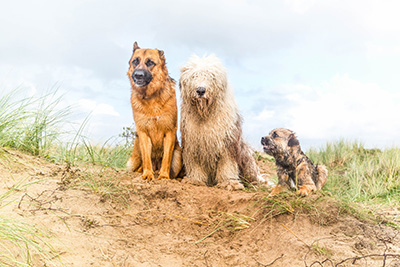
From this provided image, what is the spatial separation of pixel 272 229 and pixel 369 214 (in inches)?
57.5

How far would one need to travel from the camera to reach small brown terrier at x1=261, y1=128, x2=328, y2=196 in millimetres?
4801

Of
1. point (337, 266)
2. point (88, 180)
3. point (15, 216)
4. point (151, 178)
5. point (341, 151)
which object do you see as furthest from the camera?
point (341, 151)

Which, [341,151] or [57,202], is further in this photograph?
[341,151]

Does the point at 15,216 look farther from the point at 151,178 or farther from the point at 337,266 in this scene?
the point at 337,266

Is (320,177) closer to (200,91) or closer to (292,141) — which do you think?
(292,141)

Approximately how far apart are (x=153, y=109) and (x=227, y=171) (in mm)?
1516

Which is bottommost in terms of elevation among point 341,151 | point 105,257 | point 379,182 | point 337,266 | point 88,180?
point 105,257

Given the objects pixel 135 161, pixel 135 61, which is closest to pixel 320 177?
pixel 135 161

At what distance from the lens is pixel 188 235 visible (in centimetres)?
475

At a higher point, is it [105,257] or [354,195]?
[354,195]

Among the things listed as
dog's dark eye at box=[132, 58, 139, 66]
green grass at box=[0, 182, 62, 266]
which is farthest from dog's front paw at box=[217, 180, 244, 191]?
green grass at box=[0, 182, 62, 266]

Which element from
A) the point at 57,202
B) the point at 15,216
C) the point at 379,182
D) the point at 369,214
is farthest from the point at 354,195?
the point at 15,216

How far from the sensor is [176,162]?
6.43 metres

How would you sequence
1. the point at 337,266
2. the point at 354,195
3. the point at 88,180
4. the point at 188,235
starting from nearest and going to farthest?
1. the point at 337,266
2. the point at 188,235
3. the point at 88,180
4. the point at 354,195
